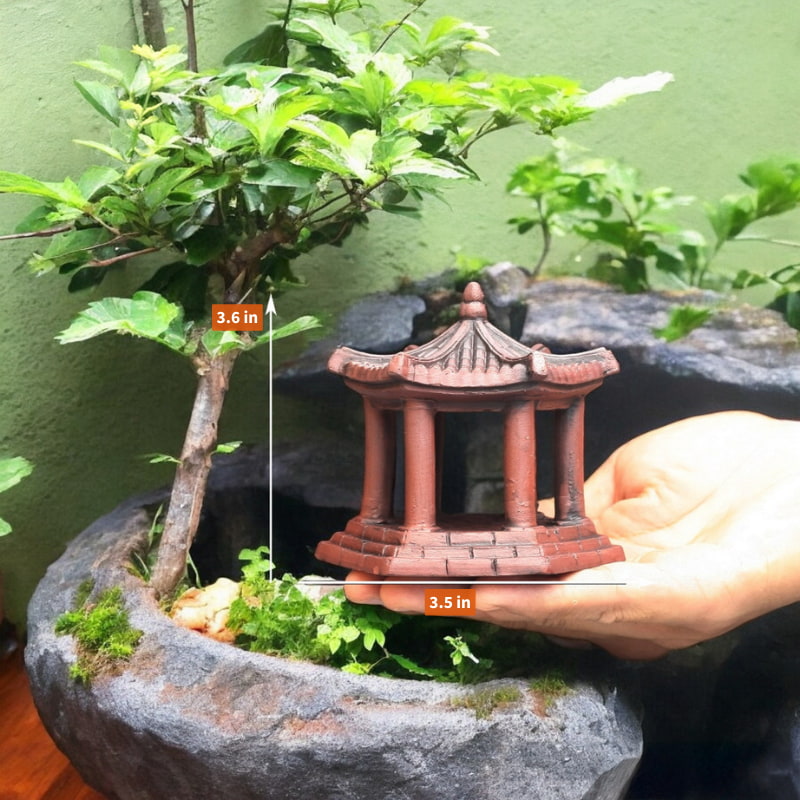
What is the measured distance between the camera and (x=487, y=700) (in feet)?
3.29

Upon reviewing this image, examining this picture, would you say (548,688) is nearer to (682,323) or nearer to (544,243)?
(682,323)

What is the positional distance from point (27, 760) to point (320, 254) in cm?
124

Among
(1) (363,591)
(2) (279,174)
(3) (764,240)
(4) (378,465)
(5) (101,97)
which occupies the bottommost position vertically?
(1) (363,591)

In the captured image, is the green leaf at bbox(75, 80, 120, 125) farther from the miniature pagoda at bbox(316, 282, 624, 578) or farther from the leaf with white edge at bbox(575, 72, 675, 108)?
the leaf with white edge at bbox(575, 72, 675, 108)

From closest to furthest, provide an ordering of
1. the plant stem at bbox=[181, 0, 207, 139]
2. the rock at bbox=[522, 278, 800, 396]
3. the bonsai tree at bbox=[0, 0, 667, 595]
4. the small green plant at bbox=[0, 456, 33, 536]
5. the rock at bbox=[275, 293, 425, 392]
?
the bonsai tree at bbox=[0, 0, 667, 595] < the plant stem at bbox=[181, 0, 207, 139] < the small green plant at bbox=[0, 456, 33, 536] < the rock at bbox=[522, 278, 800, 396] < the rock at bbox=[275, 293, 425, 392]

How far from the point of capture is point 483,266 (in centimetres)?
166

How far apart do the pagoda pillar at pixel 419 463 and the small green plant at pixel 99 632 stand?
0.48 metres

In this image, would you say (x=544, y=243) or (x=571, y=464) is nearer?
(x=571, y=464)

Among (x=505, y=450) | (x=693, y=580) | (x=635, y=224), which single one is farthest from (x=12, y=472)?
(x=635, y=224)

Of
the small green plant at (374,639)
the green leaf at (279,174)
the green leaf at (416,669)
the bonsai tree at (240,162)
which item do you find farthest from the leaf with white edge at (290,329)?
the green leaf at (416,669)

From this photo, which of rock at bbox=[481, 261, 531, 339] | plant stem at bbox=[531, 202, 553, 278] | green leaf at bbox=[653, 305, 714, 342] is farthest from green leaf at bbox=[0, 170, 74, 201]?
green leaf at bbox=[653, 305, 714, 342]

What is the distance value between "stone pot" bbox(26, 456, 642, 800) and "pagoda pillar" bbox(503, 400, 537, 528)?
0.24 metres

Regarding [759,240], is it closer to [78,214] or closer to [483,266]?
[483,266]

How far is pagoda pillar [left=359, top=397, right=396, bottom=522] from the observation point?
1200mm
